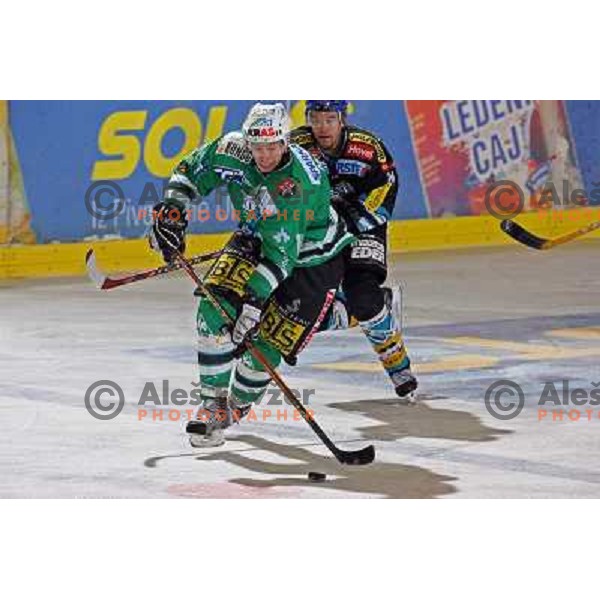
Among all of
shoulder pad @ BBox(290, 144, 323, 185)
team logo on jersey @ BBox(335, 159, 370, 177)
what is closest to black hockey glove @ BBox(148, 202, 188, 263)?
shoulder pad @ BBox(290, 144, 323, 185)

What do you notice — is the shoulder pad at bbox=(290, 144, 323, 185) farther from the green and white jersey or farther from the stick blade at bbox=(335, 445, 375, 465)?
the stick blade at bbox=(335, 445, 375, 465)

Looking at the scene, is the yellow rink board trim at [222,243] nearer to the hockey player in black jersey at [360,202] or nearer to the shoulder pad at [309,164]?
the hockey player in black jersey at [360,202]

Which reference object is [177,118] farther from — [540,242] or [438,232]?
[540,242]

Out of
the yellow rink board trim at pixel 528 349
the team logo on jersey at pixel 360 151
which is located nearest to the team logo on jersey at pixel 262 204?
the team logo on jersey at pixel 360 151

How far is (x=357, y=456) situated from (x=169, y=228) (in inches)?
53.1

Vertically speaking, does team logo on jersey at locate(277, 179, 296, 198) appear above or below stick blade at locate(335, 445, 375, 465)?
above

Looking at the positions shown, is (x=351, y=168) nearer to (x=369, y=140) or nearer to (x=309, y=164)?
(x=369, y=140)

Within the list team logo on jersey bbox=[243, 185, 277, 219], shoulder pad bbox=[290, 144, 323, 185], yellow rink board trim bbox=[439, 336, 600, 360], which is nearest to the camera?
team logo on jersey bbox=[243, 185, 277, 219]

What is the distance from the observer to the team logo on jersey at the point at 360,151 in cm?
1059

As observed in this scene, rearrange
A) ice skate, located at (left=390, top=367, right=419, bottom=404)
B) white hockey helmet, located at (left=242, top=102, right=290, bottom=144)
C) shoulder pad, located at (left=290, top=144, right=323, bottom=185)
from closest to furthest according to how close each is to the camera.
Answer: white hockey helmet, located at (left=242, top=102, right=290, bottom=144) < shoulder pad, located at (left=290, top=144, right=323, bottom=185) < ice skate, located at (left=390, top=367, right=419, bottom=404)

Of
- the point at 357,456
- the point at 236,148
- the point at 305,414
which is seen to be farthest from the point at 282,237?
the point at 357,456

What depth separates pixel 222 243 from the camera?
16.7 metres

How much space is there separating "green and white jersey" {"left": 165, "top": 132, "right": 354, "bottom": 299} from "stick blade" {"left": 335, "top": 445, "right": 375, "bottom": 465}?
2.62 ft

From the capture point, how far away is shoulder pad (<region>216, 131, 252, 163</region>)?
938 centimetres
